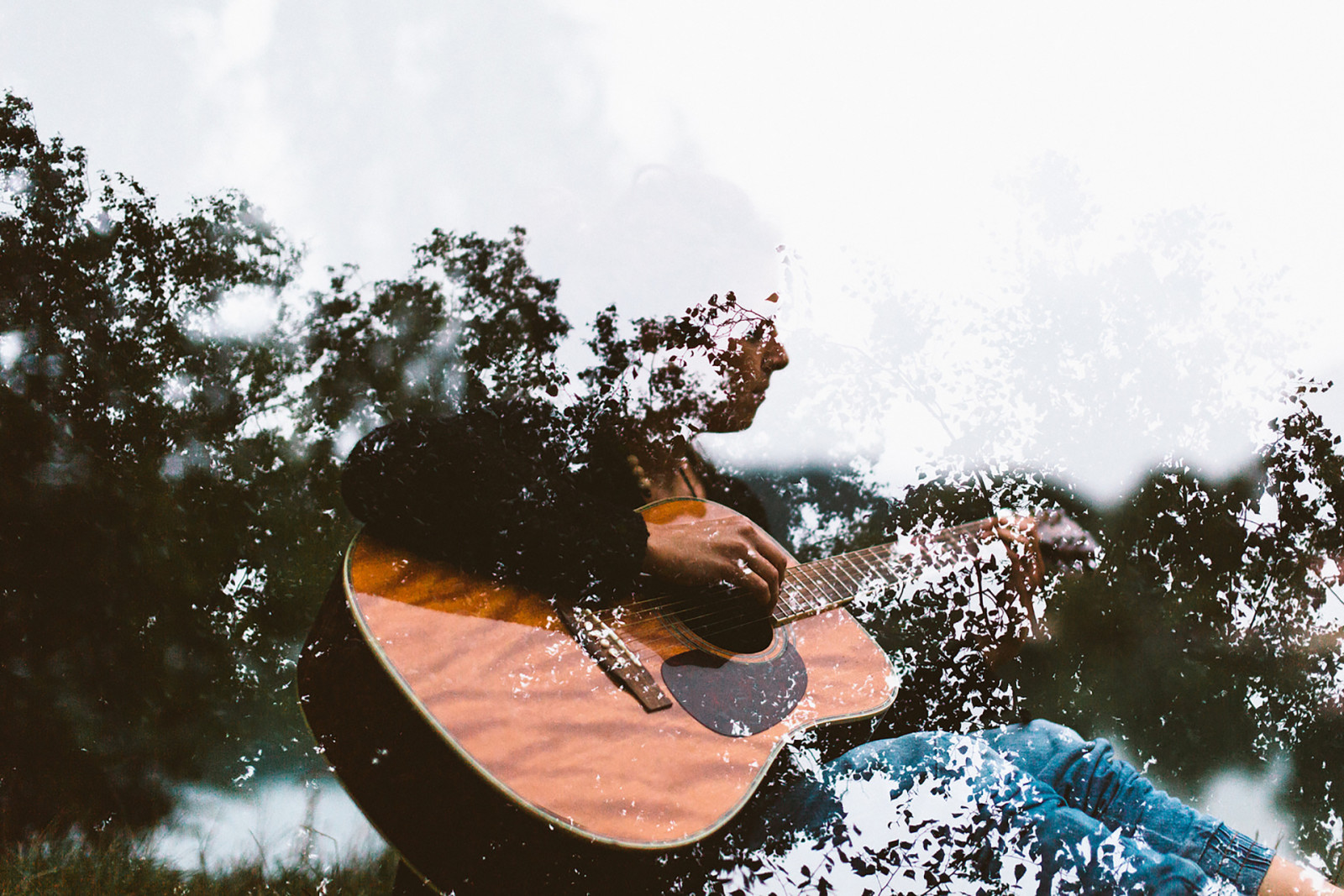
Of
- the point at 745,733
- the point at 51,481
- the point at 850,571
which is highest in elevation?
the point at 850,571

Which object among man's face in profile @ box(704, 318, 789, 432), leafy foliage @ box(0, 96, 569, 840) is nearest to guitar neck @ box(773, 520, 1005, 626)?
man's face in profile @ box(704, 318, 789, 432)

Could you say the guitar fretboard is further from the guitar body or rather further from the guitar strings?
the guitar body

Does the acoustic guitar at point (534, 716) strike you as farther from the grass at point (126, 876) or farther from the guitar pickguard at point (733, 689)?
the grass at point (126, 876)

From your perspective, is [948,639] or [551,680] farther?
[948,639]

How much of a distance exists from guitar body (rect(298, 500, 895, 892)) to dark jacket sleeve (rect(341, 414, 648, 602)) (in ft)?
0.10

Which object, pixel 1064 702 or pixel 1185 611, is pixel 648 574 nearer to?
pixel 1064 702

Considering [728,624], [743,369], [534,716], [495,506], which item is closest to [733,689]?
[728,624]

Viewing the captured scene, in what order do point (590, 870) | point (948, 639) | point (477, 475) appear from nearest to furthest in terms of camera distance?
point (590, 870) < point (477, 475) < point (948, 639)

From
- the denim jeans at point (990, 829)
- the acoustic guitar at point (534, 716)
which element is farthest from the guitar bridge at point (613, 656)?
the denim jeans at point (990, 829)

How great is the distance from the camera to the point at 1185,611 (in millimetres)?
957

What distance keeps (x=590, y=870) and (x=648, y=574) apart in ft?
1.06

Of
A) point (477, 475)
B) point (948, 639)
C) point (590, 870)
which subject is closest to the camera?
point (590, 870)

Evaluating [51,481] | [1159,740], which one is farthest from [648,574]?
[51,481]

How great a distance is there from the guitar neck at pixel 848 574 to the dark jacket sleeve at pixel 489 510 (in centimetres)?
23
